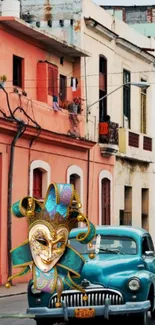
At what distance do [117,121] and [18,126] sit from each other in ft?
30.2

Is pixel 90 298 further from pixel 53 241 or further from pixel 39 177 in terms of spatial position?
pixel 39 177

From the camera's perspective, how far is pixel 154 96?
4041 centimetres

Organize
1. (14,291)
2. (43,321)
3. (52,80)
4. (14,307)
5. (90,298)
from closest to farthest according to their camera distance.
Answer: (90,298) → (43,321) → (14,307) → (14,291) → (52,80)

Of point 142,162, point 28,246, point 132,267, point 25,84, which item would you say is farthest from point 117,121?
point 28,246

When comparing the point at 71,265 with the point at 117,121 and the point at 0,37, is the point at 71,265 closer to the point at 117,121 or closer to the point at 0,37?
the point at 0,37

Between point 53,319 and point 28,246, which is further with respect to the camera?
point 53,319

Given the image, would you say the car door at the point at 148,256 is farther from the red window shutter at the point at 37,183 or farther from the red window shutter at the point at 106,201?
the red window shutter at the point at 106,201

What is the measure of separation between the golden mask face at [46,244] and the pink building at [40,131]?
14.2m

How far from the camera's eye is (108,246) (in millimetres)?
16422

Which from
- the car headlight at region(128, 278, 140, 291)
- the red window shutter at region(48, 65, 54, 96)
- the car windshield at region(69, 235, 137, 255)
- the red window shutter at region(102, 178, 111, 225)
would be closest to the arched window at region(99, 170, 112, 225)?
the red window shutter at region(102, 178, 111, 225)

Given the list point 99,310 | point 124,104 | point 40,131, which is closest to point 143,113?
point 124,104

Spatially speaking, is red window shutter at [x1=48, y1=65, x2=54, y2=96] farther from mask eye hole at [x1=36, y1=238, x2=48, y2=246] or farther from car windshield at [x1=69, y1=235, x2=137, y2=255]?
mask eye hole at [x1=36, y1=238, x2=48, y2=246]

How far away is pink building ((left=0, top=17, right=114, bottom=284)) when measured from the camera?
89.1ft

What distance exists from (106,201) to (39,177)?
531cm
